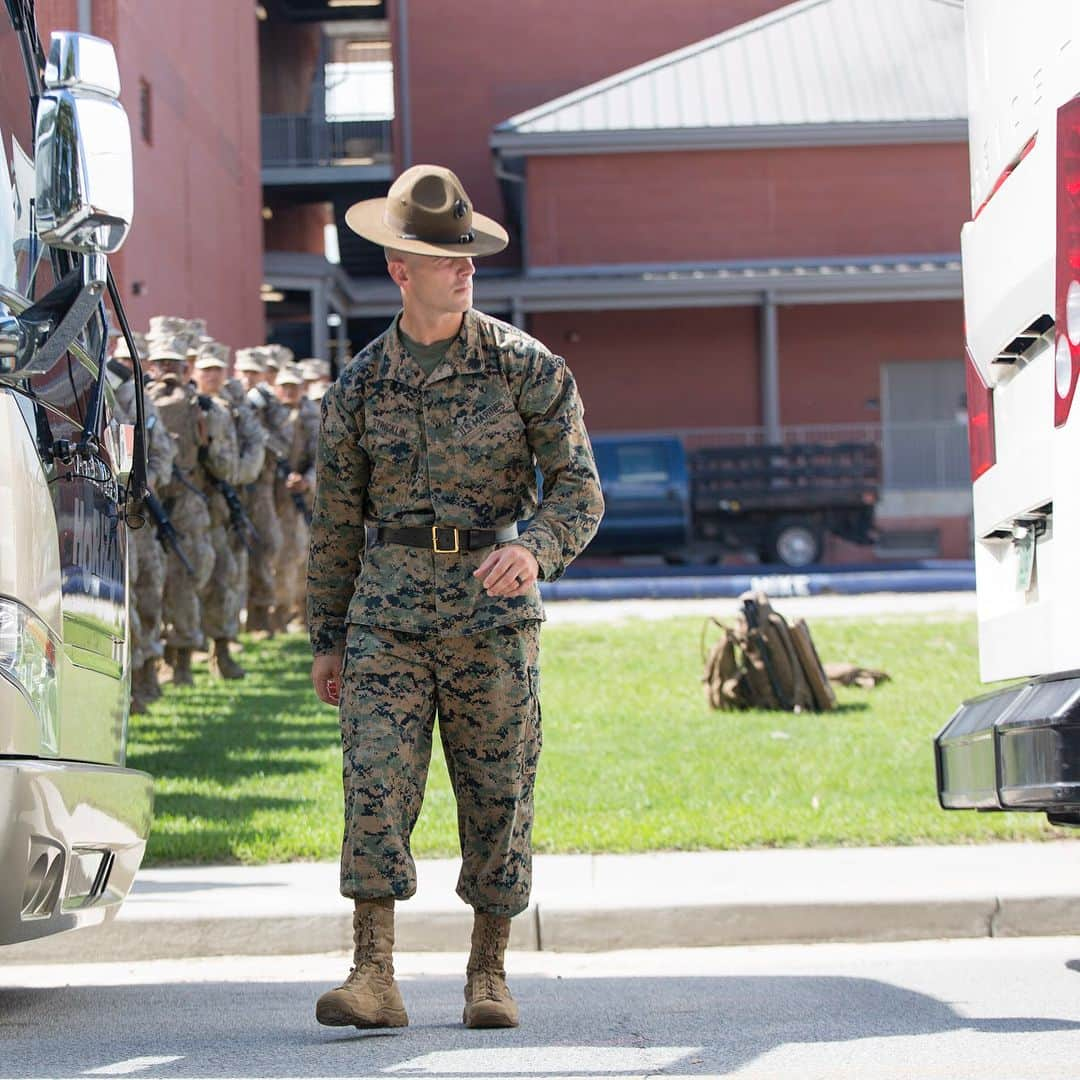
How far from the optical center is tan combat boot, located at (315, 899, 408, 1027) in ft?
15.5

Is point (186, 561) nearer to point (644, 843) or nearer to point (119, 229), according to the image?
point (644, 843)

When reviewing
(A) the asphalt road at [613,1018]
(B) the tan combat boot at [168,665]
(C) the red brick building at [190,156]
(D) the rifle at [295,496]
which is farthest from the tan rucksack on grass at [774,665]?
(C) the red brick building at [190,156]

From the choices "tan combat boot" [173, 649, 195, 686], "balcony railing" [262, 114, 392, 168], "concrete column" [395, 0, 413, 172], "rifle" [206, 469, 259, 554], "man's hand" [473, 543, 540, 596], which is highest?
"concrete column" [395, 0, 413, 172]

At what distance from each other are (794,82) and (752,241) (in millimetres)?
3111

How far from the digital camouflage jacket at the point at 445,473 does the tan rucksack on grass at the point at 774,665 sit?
23.0ft

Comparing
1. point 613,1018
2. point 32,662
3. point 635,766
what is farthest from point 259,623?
point 32,662

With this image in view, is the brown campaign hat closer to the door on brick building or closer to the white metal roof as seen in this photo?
the door on brick building

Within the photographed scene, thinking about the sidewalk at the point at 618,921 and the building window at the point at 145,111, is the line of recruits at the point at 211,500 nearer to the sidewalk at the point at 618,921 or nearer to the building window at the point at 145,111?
the building window at the point at 145,111

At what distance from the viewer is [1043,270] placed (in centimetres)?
450

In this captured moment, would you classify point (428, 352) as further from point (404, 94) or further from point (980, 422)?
point (404, 94)

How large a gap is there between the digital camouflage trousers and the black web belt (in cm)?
23

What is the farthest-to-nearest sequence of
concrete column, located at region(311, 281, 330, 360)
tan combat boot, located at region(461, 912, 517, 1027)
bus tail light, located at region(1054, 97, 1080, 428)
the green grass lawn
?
concrete column, located at region(311, 281, 330, 360) → the green grass lawn → tan combat boot, located at region(461, 912, 517, 1027) → bus tail light, located at region(1054, 97, 1080, 428)

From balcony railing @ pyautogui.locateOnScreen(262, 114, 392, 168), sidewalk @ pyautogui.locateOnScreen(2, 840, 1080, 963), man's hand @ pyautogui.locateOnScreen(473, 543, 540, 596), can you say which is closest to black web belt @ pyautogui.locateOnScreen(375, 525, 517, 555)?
man's hand @ pyautogui.locateOnScreen(473, 543, 540, 596)

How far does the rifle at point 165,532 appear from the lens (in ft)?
38.4
